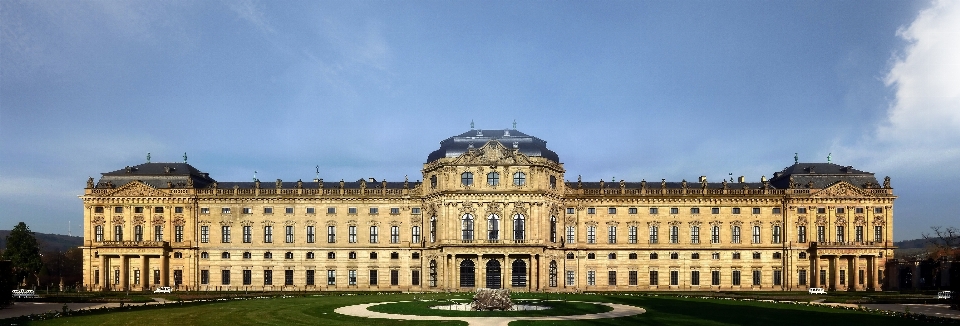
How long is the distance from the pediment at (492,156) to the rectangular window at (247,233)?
26.1 meters

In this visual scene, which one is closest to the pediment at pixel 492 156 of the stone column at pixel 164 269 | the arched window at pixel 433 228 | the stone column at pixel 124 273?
the arched window at pixel 433 228

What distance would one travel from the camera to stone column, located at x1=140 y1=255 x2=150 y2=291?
281ft

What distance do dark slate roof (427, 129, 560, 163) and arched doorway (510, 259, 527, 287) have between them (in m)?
12.3

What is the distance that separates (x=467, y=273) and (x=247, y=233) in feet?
87.5

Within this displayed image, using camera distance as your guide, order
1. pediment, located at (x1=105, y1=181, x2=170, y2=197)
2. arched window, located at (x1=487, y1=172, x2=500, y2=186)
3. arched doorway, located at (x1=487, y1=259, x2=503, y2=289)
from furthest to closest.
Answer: pediment, located at (x1=105, y1=181, x2=170, y2=197) → arched window, located at (x1=487, y1=172, x2=500, y2=186) → arched doorway, located at (x1=487, y1=259, x2=503, y2=289)

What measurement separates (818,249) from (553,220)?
3069cm

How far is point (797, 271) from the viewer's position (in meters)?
86.8

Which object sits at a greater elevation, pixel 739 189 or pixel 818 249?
pixel 739 189

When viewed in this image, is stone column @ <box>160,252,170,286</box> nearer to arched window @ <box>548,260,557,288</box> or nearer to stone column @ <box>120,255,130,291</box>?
stone column @ <box>120,255,130,291</box>

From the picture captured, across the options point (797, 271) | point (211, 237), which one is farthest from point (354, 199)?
point (797, 271)

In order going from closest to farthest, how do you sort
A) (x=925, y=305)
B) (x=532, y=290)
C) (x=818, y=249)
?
(x=925, y=305)
(x=532, y=290)
(x=818, y=249)

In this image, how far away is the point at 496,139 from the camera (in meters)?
85.8

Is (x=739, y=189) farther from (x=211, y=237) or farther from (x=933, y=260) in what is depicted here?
(x=211, y=237)

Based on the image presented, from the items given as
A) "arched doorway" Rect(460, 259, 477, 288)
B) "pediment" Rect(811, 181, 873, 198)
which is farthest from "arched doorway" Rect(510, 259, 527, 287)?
"pediment" Rect(811, 181, 873, 198)
